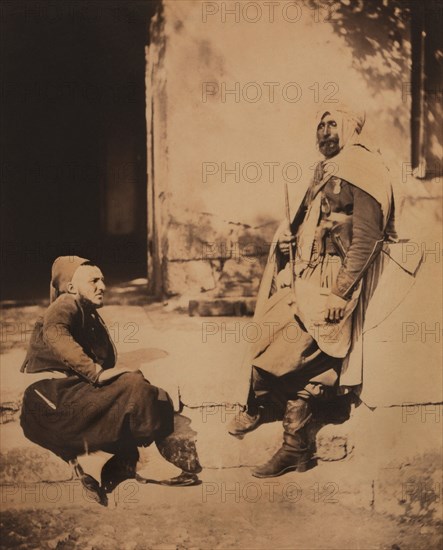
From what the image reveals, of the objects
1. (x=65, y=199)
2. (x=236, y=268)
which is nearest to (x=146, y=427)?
(x=236, y=268)

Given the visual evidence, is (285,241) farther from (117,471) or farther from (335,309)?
(117,471)

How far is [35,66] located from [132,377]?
1787mm

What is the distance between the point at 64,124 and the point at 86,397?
1.50 meters

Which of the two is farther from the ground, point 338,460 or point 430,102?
point 430,102

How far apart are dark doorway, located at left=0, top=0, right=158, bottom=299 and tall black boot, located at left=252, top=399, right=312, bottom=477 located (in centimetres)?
127

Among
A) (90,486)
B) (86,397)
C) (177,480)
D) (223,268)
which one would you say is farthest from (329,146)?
(90,486)

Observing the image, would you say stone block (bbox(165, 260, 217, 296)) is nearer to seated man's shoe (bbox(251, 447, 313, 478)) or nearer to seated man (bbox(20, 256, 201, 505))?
seated man (bbox(20, 256, 201, 505))

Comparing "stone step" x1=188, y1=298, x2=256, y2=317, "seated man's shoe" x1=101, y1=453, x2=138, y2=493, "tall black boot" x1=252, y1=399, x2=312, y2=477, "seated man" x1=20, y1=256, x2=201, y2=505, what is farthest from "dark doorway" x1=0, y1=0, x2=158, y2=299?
"tall black boot" x1=252, y1=399, x2=312, y2=477

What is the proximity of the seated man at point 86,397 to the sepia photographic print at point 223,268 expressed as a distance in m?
0.01

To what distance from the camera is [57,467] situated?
13.6ft

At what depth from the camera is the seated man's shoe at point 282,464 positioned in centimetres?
415

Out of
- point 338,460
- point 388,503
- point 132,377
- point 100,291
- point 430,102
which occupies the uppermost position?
point 430,102

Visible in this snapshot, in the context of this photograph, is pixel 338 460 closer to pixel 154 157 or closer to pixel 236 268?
pixel 236 268

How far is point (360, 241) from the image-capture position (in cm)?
408
